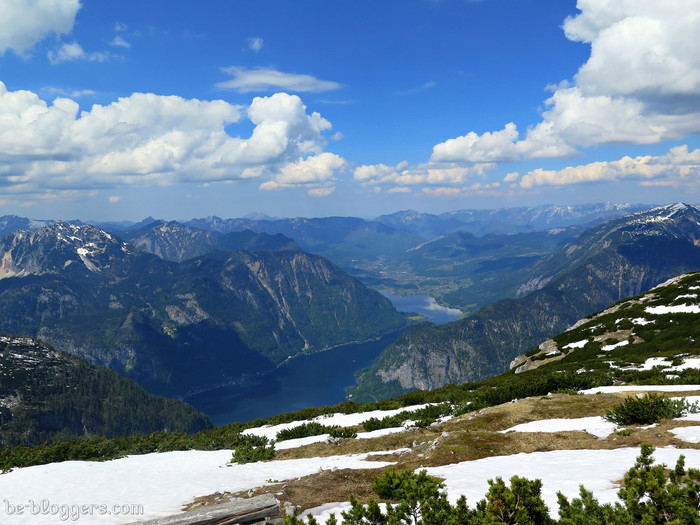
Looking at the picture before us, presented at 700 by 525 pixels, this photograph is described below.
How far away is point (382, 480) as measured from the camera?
11.9 m

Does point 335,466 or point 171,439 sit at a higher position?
point 335,466

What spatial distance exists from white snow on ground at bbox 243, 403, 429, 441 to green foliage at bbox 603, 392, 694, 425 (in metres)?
18.0

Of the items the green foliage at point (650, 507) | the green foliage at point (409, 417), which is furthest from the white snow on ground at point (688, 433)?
the green foliage at point (409, 417)

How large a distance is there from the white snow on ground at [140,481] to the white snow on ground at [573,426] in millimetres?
9235

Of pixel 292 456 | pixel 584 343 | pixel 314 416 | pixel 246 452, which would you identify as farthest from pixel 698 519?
pixel 584 343

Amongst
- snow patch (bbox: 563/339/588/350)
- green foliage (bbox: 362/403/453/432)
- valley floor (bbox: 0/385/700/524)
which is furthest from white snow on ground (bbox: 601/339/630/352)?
green foliage (bbox: 362/403/453/432)

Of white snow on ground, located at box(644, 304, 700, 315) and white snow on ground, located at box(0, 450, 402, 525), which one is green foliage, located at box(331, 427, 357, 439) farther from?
white snow on ground, located at box(644, 304, 700, 315)

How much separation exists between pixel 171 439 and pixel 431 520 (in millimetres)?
33907

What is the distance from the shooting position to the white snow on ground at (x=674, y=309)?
174ft

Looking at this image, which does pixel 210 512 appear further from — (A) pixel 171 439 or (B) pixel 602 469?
(A) pixel 171 439

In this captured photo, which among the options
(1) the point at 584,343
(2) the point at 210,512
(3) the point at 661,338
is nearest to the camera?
(2) the point at 210,512

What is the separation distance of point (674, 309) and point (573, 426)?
4924cm

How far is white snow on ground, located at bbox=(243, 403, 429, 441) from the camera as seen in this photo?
35256mm

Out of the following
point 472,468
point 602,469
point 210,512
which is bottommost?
point 472,468
